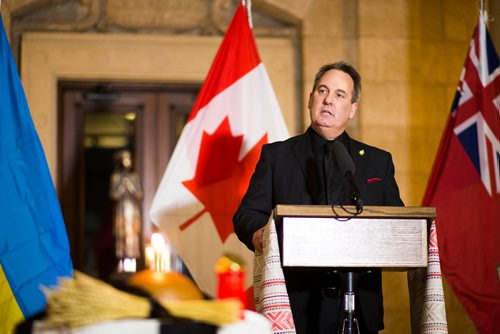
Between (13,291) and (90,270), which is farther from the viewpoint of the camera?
(90,270)

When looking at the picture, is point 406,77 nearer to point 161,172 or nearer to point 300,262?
point 161,172

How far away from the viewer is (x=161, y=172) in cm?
557

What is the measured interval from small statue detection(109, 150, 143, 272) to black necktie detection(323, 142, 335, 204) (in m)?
2.71

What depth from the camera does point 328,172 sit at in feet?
9.79

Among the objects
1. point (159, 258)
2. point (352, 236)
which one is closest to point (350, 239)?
point (352, 236)

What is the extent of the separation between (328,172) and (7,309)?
5.67ft

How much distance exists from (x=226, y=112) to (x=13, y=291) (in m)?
1.49

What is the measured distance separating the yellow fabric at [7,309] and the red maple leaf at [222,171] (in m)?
1.11

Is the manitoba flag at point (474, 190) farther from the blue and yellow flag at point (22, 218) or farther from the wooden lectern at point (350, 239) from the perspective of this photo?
the wooden lectern at point (350, 239)

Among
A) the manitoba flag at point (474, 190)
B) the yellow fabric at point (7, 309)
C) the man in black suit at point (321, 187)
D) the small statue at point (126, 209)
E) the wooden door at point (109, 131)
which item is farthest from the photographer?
the small statue at point (126, 209)

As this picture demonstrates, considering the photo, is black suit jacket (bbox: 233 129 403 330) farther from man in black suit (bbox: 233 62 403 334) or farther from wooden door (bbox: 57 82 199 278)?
wooden door (bbox: 57 82 199 278)

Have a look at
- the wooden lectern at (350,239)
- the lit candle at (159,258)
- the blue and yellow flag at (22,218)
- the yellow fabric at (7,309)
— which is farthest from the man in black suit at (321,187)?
the yellow fabric at (7,309)

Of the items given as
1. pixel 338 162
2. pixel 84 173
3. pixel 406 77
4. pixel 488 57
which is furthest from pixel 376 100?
pixel 338 162

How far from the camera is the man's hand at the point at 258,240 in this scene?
2.69 meters
